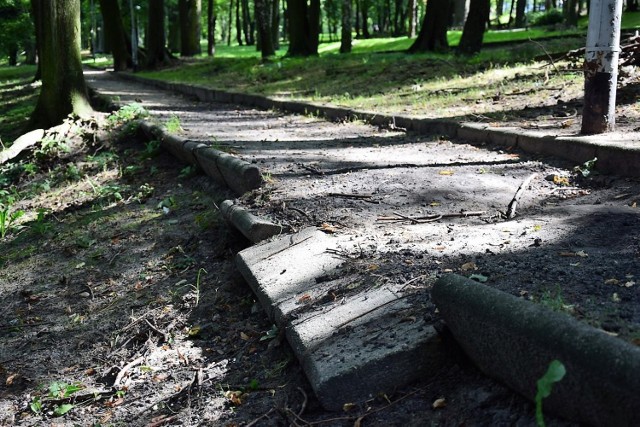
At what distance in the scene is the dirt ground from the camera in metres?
2.57

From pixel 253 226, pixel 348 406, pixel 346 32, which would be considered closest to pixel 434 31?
pixel 346 32

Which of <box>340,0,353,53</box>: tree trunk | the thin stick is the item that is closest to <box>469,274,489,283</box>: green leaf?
the thin stick

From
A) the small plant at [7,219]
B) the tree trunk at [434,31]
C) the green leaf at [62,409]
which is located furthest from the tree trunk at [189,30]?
the green leaf at [62,409]

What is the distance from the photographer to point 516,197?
170 inches

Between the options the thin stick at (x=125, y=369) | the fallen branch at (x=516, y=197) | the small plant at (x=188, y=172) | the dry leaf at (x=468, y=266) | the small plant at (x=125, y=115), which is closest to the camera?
the dry leaf at (x=468, y=266)

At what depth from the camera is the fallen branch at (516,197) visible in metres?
4.04

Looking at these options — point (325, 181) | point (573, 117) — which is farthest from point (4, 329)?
point (573, 117)

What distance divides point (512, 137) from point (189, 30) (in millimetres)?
24518

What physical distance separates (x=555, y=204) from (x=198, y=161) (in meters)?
3.31

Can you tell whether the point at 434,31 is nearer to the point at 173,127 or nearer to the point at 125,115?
the point at 125,115

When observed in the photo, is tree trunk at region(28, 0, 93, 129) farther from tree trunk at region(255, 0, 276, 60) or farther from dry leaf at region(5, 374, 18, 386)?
tree trunk at region(255, 0, 276, 60)

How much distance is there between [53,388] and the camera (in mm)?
3264

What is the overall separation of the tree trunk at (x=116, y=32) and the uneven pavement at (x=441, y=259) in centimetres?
1934

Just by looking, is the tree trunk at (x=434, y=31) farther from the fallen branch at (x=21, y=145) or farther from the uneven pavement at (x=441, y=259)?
the uneven pavement at (x=441, y=259)
